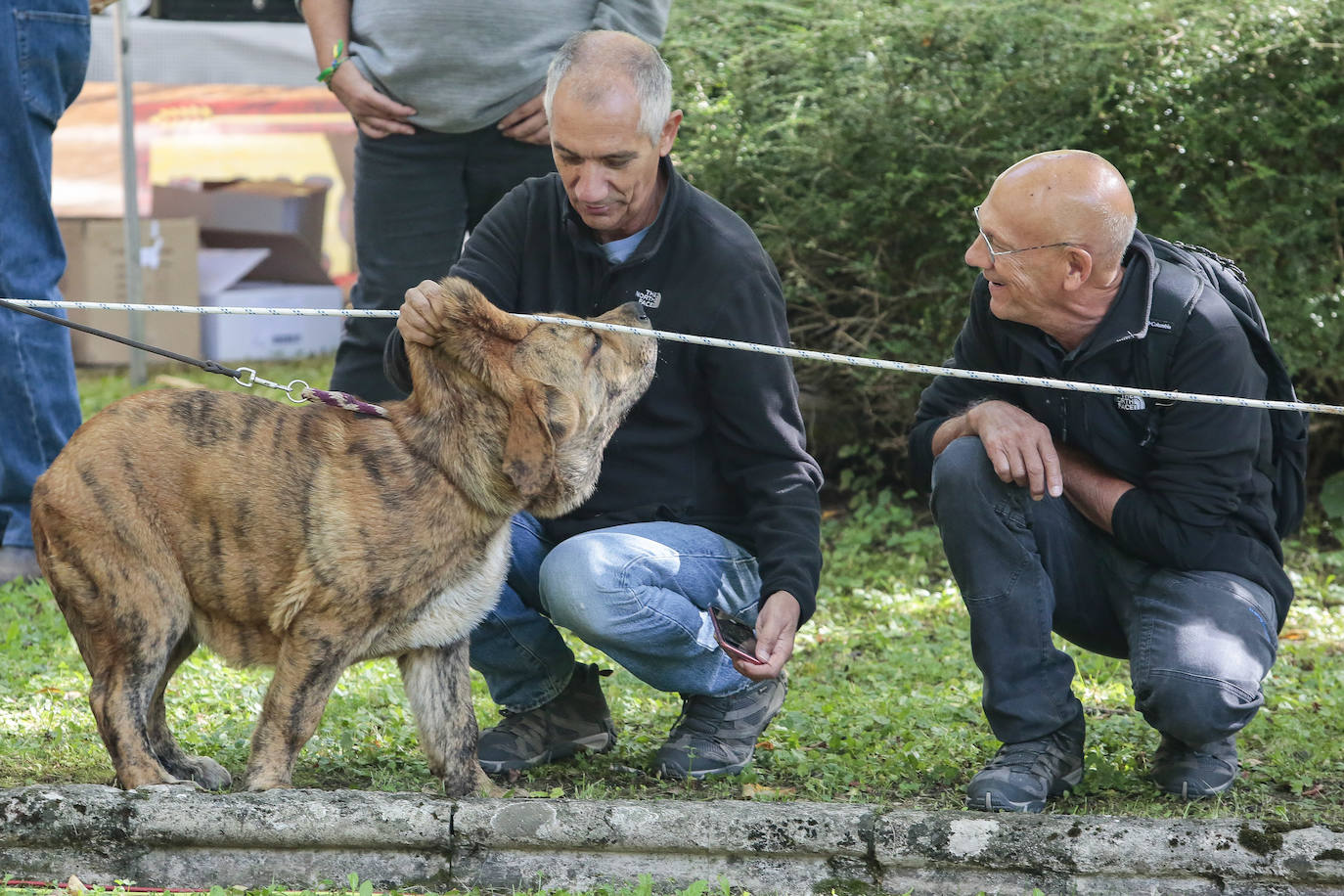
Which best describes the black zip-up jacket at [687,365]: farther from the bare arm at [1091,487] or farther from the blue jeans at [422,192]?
the blue jeans at [422,192]

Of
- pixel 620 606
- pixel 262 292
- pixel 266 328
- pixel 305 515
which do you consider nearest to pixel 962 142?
pixel 620 606

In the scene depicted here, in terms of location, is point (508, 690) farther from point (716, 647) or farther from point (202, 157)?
point (202, 157)

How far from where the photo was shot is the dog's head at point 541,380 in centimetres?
379

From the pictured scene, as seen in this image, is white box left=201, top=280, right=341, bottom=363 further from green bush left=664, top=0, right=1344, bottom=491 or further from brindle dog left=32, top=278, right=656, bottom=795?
brindle dog left=32, top=278, right=656, bottom=795

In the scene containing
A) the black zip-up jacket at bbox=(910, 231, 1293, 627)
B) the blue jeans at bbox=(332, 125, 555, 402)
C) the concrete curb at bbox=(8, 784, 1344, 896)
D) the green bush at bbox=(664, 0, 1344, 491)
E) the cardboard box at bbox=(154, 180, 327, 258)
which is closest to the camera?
the concrete curb at bbox=(8, 784, 1344, 896)

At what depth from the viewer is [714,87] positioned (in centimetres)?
832

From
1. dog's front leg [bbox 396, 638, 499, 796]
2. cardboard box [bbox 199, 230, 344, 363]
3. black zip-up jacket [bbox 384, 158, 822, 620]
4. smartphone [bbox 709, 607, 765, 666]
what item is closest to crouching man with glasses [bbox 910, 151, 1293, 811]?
black zip-up jacket [bbox 384, 158, 822, 620]

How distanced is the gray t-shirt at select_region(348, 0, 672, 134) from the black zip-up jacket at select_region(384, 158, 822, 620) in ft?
3.44

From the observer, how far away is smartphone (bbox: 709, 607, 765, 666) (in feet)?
13.4

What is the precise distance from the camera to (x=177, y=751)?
4223mm

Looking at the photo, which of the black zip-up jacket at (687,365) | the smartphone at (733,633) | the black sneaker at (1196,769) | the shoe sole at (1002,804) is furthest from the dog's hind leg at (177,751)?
the black sneaker at (1196,769)

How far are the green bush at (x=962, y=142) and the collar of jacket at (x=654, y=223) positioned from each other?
3.29 m

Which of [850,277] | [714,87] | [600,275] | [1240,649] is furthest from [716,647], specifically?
[714,87]

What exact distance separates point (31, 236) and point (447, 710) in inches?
129
